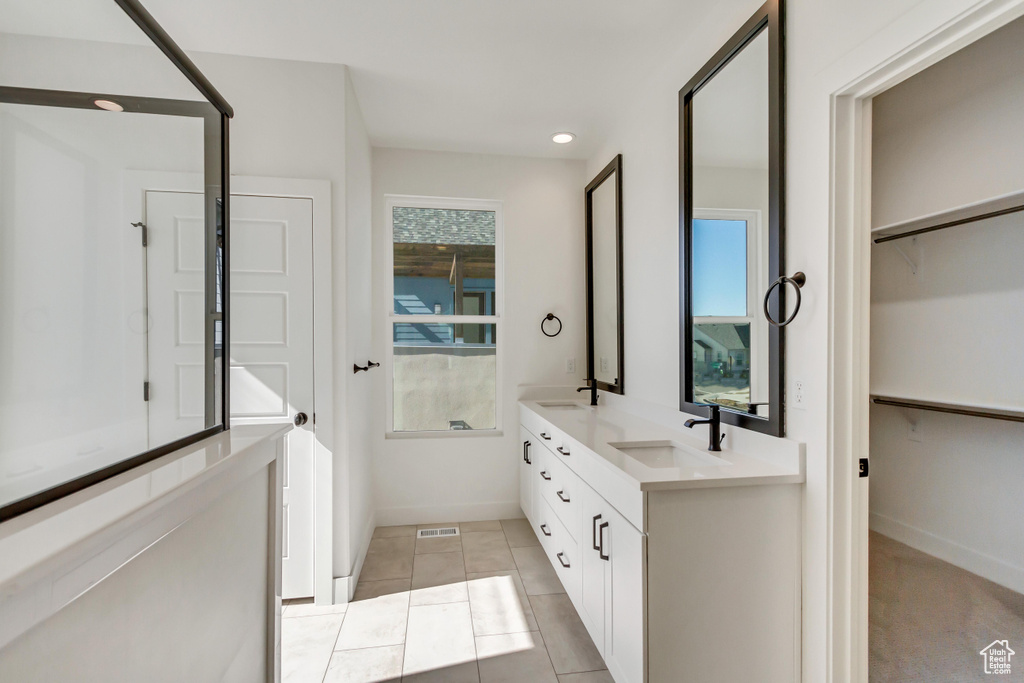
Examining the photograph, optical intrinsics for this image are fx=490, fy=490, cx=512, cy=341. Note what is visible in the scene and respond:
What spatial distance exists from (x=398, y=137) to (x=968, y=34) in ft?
9.49

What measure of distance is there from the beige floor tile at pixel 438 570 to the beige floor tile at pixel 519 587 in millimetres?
77

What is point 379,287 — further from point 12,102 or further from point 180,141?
point 12,102

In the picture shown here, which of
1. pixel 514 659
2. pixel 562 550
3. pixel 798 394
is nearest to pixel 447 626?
pixel 514 659

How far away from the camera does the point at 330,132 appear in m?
2.44

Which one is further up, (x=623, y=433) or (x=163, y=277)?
(x=163, y=277)

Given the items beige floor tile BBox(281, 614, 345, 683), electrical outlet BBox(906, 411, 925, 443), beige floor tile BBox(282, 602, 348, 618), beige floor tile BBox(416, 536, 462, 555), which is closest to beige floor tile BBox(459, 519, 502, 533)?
beige floor tile BBox(416, 536, 462, 555)

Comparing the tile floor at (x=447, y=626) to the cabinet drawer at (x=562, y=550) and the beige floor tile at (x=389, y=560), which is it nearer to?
the beige floor tile at (x=389, y=560)

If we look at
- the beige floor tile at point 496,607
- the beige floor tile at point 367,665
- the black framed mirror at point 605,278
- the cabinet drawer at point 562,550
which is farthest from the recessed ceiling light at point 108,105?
the black framed mirror at point 605,278

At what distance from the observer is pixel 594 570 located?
1932 millimetres

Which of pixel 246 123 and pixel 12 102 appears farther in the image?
pixel 246 123

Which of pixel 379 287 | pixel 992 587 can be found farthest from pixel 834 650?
pixel 379 287

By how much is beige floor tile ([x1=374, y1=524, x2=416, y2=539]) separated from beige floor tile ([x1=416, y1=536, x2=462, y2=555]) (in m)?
0.16

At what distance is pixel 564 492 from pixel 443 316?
66.8 inches

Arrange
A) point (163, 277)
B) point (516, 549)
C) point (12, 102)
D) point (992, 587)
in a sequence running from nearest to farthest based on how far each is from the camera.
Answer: point (12, 102), point (163, 277), point (992, 587), point (516, 549)
